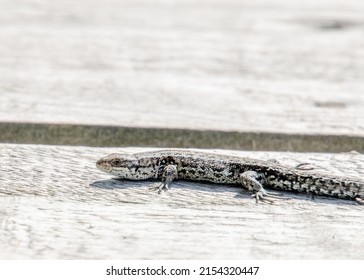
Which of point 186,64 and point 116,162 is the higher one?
point 186,64

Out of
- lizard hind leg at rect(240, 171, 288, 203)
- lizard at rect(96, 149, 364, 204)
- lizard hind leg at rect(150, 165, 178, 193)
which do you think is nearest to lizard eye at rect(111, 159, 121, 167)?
lizard at rect(96, 149, 364, 204)

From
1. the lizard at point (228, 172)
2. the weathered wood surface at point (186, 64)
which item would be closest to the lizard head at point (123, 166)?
the lizard at point (228, 172)

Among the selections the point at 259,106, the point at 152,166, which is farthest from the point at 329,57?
the point at 152,166

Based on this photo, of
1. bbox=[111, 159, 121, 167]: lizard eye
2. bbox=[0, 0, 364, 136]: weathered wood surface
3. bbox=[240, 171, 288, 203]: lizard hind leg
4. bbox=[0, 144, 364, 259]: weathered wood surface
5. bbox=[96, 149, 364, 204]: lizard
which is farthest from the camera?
bbox=[0, 0, 364, 136]: weathered wood surface

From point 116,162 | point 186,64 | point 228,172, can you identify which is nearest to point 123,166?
point 116,162

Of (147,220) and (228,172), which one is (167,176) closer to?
(228,172)

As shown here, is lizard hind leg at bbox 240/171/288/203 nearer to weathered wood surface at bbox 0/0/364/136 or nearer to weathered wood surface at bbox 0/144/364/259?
weathered wood surface at bbox 0/144/364/259
